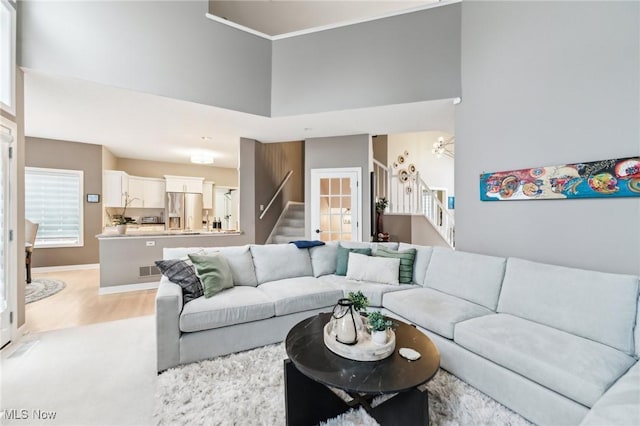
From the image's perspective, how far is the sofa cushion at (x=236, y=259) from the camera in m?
2.96

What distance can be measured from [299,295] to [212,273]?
0.85 meters

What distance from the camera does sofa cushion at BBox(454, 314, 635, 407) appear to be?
1471mm

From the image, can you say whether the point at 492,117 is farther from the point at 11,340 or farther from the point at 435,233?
the point at 11,340

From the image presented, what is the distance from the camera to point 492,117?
309 centimetres

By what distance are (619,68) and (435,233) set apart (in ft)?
14.8

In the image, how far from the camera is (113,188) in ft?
21.2

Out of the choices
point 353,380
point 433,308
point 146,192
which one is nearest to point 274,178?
point 146,192

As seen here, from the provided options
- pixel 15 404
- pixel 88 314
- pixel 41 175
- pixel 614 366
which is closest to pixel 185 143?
pixel 41 175

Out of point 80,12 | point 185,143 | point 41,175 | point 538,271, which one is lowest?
point 538,271

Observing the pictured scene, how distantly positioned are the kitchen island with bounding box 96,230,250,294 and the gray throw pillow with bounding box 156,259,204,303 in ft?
7.89

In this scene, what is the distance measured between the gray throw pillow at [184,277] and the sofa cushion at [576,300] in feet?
8.75

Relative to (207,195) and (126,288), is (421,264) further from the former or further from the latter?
(207,195)

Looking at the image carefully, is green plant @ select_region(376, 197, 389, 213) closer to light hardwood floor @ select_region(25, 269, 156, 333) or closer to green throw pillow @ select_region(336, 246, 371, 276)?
green throw pillow @ select_region(336, 246, 371, 276)

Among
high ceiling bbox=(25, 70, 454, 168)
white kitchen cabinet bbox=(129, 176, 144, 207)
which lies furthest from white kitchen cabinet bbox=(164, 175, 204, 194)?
high ceiling bbox=(25, 70, 454, 168)
